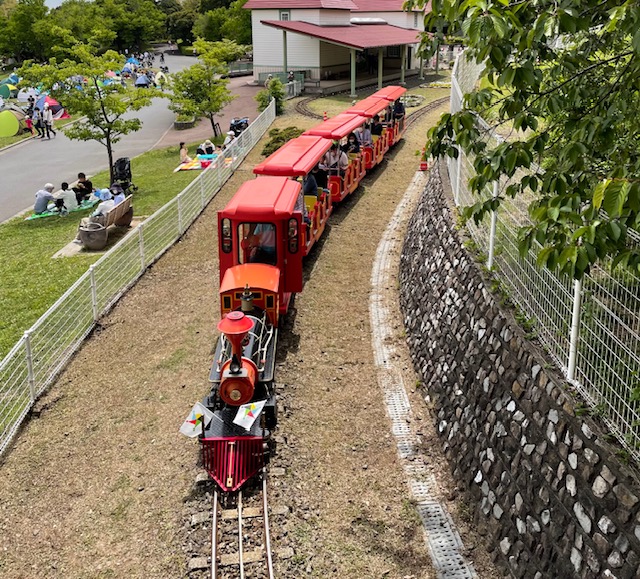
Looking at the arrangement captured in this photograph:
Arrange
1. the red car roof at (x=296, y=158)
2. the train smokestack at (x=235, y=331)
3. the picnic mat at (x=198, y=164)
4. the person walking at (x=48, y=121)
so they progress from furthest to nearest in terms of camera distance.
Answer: the person walking at (x=48, y=121) < the picnic mat at (x=198, y=164) < the red car roof at (x=296, y=158) < the train smokestack at (x=235, y=331)

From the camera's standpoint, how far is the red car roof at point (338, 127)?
16.5 m

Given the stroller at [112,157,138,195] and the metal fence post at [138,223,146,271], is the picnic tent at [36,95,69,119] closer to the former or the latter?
the stroller at [112,157,138,195]

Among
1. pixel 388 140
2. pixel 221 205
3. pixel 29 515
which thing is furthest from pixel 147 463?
pixel 388 140

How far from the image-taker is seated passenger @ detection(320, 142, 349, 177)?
16.8 metres

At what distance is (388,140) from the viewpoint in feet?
72.8

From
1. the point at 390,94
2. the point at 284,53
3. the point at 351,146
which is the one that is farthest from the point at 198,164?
the point at 284,53

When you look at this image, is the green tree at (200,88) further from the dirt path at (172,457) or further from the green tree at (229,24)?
the green tree at (229,24)

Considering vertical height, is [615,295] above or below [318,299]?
A: above

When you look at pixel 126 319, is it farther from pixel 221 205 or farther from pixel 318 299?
pixel 221 205

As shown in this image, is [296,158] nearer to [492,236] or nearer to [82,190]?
[492,236]

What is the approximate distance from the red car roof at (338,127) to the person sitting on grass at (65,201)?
25.7 feet

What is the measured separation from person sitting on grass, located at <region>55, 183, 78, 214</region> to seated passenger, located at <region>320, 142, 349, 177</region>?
325 inches

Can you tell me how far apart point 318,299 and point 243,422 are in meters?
5.09

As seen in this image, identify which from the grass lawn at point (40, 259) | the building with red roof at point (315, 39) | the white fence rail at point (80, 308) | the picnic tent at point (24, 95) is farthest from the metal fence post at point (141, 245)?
the picnic tent at point (24, 95)
